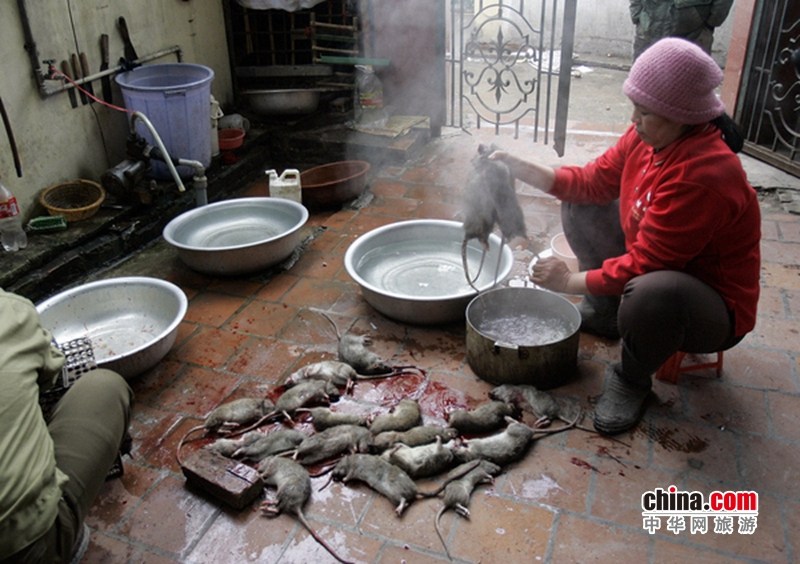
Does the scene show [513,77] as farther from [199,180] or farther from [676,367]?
[676,367]

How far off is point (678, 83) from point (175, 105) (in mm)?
3760

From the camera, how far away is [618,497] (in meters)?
2.74

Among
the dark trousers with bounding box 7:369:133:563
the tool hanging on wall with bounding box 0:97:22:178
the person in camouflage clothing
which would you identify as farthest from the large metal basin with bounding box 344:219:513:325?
the person in camouflage clothing

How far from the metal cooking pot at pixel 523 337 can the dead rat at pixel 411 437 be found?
1.68 feet

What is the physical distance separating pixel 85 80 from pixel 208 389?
278cm

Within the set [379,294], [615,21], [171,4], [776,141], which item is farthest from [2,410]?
[615,21]

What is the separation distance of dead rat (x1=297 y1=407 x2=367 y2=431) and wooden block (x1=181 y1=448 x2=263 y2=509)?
40 centimetres

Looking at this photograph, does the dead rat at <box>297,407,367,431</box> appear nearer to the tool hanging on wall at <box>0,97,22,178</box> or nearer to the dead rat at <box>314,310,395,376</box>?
the dead rat at <box>314,310,395,376</box>

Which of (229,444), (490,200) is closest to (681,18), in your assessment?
(490,200)

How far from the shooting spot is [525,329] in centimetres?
369

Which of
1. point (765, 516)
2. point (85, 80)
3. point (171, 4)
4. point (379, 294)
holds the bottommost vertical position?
point (765, 516)

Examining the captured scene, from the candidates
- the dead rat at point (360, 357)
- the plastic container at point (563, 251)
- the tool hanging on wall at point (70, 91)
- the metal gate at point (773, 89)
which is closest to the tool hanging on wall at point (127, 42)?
the tool hanging on wall at point (70, 91)

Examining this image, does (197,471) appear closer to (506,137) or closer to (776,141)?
(506,137)

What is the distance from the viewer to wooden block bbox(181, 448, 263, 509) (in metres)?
2.71
